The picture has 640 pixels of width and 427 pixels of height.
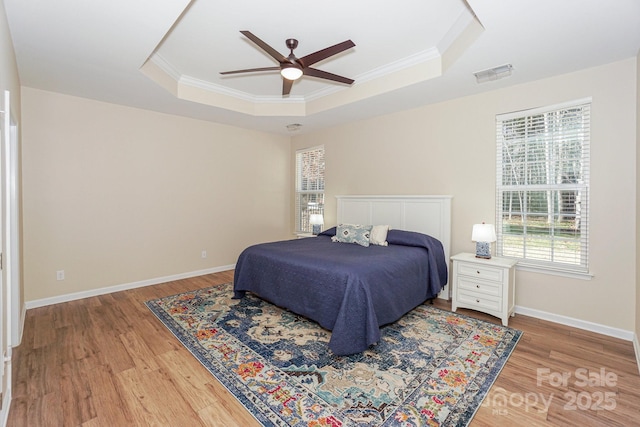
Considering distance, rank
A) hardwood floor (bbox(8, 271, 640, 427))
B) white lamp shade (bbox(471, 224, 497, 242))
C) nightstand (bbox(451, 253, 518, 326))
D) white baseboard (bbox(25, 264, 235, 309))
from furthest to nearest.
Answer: white baseboard (bbox(25, 264, 235, 309)), white lamp shade (bbox(471, 224, 497, 242)), nightstand (bbox(451, 253, 518, 326)), hardwood floor (bbox(8, 271, 640, 427))

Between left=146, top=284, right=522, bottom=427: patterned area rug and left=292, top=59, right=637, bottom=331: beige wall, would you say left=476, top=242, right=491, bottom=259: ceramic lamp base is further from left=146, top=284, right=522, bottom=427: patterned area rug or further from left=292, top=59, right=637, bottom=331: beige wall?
left=146, top=284, right=522, bottom=427: patterned area rug

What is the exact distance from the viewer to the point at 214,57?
3.20 meters

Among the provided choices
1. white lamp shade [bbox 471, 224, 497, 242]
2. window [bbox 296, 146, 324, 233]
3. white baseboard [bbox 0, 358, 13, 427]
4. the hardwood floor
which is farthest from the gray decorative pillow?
white baseboard [bbox 0, 358, 13, 427]

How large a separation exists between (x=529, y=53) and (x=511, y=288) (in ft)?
7.32

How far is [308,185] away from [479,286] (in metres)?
3.57

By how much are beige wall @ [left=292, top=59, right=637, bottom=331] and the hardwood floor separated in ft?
1.26

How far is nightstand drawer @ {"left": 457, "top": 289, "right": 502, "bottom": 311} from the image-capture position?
2978 millimetres

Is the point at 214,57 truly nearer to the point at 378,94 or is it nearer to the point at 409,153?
the point at 378,94

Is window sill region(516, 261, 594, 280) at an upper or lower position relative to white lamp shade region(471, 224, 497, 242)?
lower

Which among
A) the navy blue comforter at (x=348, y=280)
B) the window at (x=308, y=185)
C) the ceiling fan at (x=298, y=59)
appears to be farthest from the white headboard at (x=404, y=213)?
the ceiling fan at (x=298, y=59)

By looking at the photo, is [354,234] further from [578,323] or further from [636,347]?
[636,347]

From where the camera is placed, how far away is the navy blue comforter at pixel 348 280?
2.38 meters

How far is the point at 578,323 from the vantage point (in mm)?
2885

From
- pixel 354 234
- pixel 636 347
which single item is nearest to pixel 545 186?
pixel 636 347
